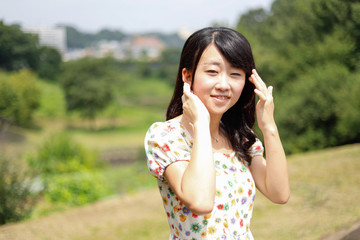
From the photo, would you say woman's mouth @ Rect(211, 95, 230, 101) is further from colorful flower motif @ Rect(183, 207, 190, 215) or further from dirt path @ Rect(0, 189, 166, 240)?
dirt path @ Rect(0, 189, 166, 240)

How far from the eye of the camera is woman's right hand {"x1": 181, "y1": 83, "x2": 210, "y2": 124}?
4.88 ft

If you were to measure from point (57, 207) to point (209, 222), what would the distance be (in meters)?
8.45

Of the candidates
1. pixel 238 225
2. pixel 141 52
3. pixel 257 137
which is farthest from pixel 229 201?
pixel 141 52

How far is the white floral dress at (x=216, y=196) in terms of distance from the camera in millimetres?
1506

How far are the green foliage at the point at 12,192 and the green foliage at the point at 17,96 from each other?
1.36 metres

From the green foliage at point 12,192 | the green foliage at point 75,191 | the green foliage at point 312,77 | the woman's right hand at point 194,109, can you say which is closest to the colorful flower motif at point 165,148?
the woman's right hand at point 194,109

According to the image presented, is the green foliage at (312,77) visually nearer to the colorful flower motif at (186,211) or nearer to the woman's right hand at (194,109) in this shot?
the woman's right hand at (194,109)

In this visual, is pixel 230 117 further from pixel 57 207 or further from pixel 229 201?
pixel 57 207

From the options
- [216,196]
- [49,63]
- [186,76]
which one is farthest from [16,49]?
[216,196]

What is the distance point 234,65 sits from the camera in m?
1.55

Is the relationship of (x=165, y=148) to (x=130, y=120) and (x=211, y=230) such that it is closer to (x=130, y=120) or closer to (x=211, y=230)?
(x=211, y=230)

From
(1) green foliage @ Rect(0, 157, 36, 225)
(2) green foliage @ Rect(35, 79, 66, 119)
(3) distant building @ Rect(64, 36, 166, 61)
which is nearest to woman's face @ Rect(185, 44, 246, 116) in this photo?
(1) green foliage @ Rect(0, 157, 36, 225)

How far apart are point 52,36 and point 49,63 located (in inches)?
26.9

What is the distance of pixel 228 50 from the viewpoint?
1527 millimetres
